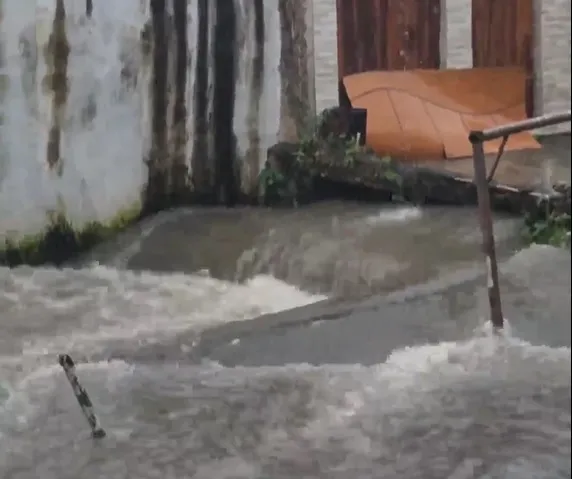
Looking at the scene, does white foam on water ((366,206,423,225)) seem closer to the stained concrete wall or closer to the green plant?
the green plant

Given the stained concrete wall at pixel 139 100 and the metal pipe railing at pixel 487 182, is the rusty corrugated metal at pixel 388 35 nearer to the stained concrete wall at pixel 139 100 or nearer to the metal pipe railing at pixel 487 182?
the stained concrete wall at pixel 139 100

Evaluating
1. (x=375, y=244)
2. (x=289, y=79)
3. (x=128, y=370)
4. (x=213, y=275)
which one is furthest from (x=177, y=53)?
(x=128, y=370)

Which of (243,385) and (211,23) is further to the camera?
(211,23)

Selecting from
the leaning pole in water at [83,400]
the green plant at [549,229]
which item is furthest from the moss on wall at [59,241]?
the leaning pole in water at [83,400]

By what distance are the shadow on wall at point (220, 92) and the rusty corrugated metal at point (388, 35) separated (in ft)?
0.95

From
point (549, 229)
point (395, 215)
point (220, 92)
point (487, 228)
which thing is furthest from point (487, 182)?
point (220, 92)

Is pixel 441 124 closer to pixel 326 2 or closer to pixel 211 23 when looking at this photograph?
pixel 326 2

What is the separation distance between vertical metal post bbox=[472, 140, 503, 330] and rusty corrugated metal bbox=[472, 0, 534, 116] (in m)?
3.03

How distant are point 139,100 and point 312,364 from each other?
107 inches

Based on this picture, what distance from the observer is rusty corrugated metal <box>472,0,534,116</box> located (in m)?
5.83

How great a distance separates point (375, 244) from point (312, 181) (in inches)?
43.4

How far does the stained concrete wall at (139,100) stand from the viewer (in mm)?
5043

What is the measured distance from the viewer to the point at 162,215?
17.7 ft

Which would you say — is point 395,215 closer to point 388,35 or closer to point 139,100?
point 388,35
